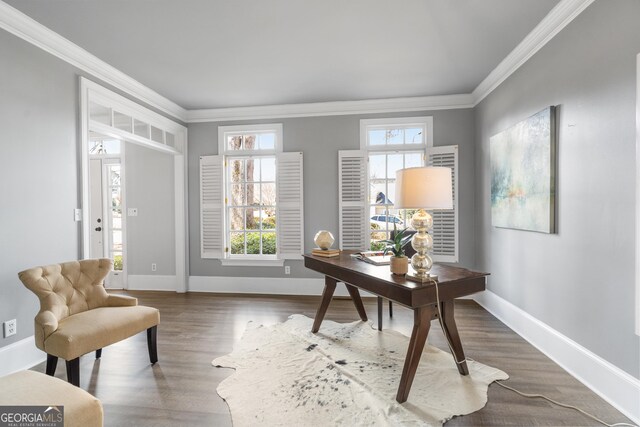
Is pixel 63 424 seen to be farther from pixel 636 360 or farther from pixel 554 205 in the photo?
pixel 554 205

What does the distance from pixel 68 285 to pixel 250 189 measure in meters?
2.65

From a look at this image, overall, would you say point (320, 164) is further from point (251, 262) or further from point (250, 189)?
point (251, 262)

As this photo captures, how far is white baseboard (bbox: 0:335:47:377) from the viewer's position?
2.32 metres

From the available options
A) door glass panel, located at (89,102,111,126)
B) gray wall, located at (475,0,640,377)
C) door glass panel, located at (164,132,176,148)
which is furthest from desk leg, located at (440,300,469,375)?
door glass panel, located at (164,132,176,148)

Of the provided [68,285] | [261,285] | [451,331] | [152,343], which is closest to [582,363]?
[451,331]

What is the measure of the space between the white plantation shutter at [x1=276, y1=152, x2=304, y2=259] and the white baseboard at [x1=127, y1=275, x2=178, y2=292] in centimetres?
179

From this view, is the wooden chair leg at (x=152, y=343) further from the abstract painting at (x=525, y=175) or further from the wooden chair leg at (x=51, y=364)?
the abstract painting at (x=525, y=175)

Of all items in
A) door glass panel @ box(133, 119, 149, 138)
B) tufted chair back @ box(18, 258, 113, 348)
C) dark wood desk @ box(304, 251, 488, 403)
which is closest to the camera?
dark wood desk @ box(304, 251, 488, 403)

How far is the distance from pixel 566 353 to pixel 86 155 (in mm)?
4589

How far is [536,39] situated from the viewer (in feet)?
8.80

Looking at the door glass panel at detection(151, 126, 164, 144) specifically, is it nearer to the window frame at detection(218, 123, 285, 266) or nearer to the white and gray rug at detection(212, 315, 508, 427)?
the window frame at detection(218, 123, 285, 266)

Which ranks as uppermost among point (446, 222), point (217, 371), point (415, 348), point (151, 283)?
point (446, 222)

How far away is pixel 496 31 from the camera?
267 centimetres

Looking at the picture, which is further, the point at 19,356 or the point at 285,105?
the point at 285,105
